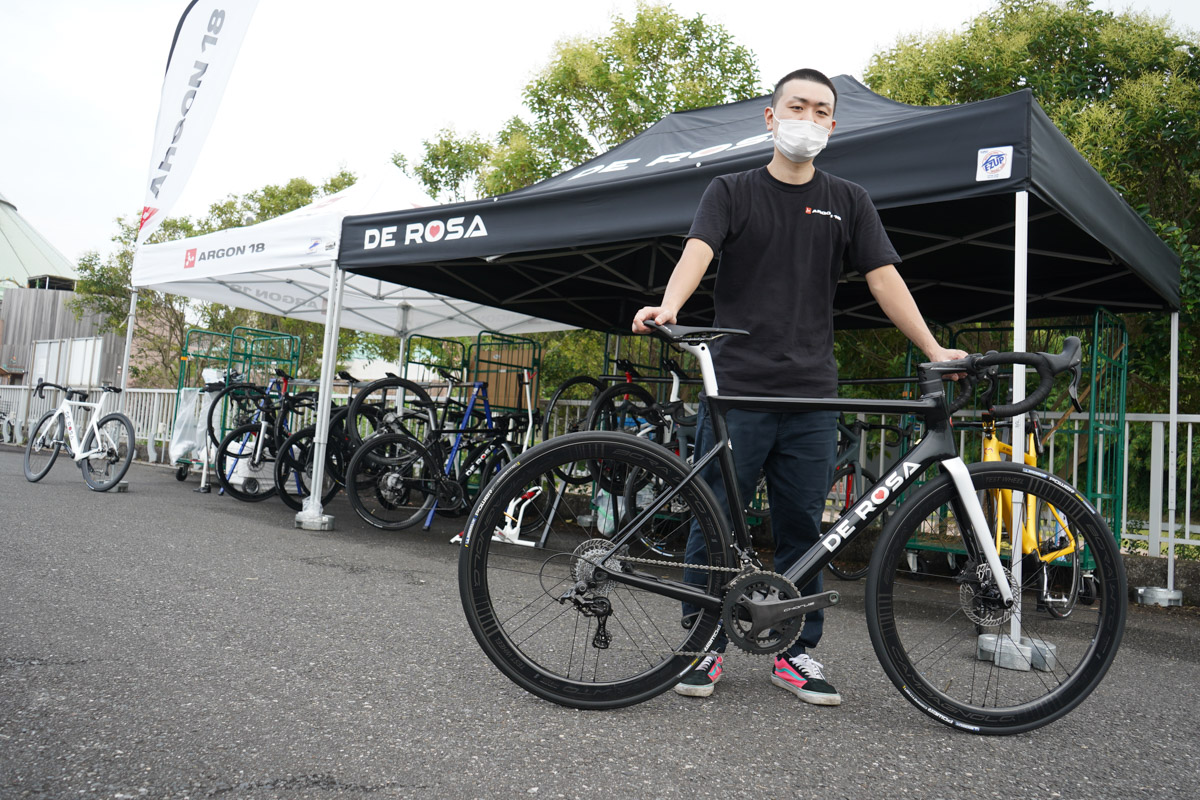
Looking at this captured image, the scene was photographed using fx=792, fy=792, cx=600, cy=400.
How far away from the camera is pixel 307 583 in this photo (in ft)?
12.8

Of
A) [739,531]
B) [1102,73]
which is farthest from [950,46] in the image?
[739,531]

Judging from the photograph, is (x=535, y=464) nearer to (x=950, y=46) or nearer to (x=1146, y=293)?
(x=1146, y=293)

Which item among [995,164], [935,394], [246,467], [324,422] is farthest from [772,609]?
[246,467]

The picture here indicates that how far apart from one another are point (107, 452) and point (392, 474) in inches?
→ 127

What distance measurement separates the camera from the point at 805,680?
2508 mm

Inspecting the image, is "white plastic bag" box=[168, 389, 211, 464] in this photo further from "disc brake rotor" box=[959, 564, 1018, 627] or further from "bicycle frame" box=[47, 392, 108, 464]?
"disc brake rotor" box=[959, 564, 1018, 627]

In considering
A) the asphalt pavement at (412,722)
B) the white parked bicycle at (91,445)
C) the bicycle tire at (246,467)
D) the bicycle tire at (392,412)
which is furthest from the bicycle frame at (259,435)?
the asphalt pavement at (412,722)

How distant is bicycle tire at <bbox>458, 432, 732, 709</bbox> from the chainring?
2.6 inches

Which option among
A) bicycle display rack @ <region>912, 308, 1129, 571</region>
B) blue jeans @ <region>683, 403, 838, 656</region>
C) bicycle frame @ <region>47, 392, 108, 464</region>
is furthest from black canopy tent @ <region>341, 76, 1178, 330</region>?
bicycle frame @ <region>47, 392, 108, 464</region>

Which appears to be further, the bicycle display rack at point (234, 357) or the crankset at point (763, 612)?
the bicycle display rack at point (234, 357)

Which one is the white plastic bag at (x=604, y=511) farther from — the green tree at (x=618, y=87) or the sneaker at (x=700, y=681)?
the green tree at (x=618, y=87)

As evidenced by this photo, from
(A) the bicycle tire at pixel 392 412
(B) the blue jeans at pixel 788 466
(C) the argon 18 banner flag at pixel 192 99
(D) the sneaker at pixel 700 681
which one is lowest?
(D) the sneaker at pixel 700 681

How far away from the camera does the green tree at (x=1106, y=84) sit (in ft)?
28.6

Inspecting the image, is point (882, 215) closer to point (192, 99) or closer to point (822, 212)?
point (822, 212)
